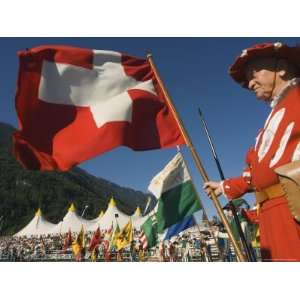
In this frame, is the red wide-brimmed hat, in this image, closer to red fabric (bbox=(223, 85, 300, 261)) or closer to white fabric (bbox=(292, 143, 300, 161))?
red fabric (bbox=(223, 85, 300, 261))

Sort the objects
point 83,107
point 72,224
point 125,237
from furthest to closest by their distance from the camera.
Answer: point 72,224 < point 125,237 < point 83,107

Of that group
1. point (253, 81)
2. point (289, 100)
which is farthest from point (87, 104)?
point (289, 100)

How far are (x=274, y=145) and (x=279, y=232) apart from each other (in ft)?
1.07

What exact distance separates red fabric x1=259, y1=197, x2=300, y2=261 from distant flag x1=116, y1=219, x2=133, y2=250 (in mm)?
9853

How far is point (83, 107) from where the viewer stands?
8.42 ft

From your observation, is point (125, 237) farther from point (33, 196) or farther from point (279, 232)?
point (33, 196)

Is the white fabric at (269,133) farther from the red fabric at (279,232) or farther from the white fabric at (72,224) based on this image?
the white fabric at (72,224)

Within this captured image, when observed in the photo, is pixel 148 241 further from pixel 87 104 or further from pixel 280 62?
pixel 280 62

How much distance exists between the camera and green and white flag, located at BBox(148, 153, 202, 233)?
5160 mm

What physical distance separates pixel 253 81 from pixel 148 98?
3.29 feet

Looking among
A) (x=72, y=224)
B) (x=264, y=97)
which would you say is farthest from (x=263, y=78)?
(x=72, y=224)

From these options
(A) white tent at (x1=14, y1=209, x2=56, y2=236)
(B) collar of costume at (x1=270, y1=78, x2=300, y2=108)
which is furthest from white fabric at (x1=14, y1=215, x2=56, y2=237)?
(B) collar of costume at (x1=270, y1=78, x2=300, y2=108)

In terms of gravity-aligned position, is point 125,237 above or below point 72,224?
above

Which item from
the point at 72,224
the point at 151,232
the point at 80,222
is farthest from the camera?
the point at 80,222
